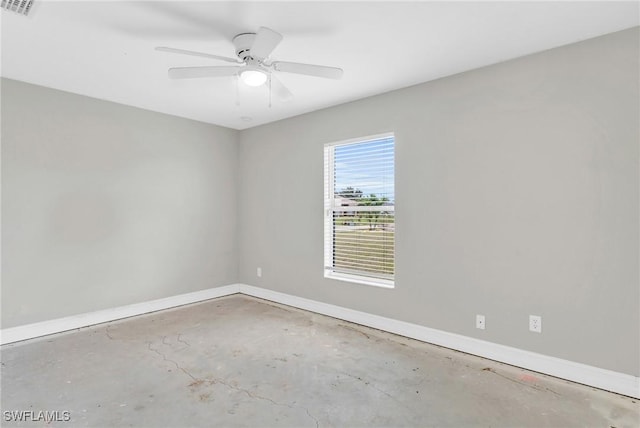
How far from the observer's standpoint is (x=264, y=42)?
2.07 m

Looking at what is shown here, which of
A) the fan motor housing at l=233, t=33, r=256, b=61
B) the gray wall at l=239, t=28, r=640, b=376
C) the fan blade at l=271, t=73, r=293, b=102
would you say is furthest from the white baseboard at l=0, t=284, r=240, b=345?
the fan motor housing at l=233, t=33, r=256, b=61

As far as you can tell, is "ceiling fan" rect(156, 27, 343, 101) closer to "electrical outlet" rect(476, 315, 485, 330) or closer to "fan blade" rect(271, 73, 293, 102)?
"fan blade" rect(271, 73, 293, 102)

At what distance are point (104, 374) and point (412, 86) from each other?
3643 mm

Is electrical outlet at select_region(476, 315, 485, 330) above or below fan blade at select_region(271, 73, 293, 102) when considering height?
below

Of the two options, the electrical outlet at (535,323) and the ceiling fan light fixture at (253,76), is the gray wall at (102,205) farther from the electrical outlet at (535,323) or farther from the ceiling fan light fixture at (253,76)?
the electrical outlet at (535,323)

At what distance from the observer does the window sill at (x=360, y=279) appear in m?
3.61

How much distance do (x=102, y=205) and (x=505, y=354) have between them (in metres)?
4.30

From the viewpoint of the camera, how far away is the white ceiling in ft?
6.91

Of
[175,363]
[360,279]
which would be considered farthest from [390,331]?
[175,363]

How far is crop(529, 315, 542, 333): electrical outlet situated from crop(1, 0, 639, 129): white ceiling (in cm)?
207

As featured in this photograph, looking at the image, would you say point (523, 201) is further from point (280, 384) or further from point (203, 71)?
point (203, 71)

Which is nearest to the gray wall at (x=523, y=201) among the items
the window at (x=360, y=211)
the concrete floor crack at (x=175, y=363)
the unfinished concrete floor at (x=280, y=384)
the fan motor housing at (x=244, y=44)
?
the window at (x=360, y=211)

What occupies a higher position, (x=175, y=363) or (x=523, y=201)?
(x=523, y=201)

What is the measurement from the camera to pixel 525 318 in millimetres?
2701
